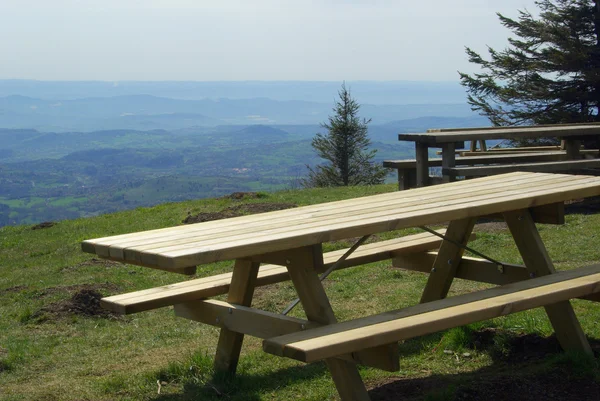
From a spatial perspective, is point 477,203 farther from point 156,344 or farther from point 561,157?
point 561,157

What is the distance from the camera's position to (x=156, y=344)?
6.23 m

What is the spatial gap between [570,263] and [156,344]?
422 cm

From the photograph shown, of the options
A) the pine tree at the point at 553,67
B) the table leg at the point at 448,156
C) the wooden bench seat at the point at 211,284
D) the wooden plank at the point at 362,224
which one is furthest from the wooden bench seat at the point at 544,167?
the pine tree at the point at 553,67

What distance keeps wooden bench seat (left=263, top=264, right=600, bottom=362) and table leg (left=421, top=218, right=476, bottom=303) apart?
29.2 inches

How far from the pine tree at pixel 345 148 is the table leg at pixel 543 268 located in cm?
4057

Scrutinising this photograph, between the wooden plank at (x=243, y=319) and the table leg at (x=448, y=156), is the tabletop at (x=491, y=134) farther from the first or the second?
→ the wooden plank at (x=243, y=319)

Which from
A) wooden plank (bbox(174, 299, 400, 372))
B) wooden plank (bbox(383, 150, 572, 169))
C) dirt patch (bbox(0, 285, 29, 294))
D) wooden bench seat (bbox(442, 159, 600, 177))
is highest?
wooden plank (bbox(383, 150, 572, 169))

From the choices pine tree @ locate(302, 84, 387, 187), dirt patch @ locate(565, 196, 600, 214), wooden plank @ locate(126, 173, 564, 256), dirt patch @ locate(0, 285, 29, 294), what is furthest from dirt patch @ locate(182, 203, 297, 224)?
pine tree @ locate(302, 84, 387, 187)

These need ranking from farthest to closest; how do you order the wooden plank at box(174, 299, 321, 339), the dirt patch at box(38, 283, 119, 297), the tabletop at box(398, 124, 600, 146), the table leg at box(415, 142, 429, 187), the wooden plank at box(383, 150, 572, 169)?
the wooden plank at box(383, 150, 572, 169) < the table leg at box(415, 142, 429, 187) < the tabletop at box(398, 124, 600, 146) < the dirt patch at box(38, 283, 119, 297) < the wooden plank at box(174, 299, 321, 339)

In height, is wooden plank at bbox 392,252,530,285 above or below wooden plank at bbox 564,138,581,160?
below

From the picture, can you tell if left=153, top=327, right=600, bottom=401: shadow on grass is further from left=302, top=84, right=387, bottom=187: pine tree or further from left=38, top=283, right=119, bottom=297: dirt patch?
left=302, top=84, right=387, bottom=187: pine tree

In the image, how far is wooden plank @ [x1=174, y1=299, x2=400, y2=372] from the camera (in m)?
3.77

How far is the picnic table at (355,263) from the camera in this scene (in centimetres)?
346

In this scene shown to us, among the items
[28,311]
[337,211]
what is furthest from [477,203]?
[28,311]
